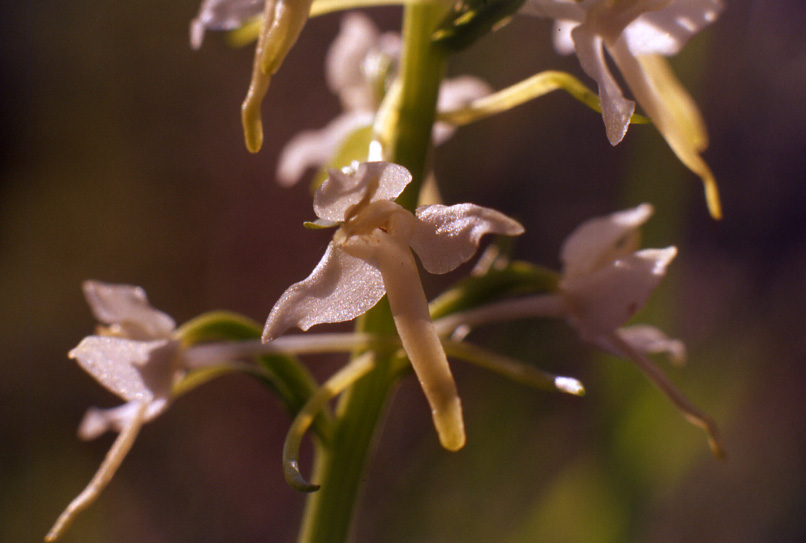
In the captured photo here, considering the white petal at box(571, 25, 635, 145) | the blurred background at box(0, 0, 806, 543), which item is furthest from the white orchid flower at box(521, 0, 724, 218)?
the blurred background at box(0, 0, 806, 543)

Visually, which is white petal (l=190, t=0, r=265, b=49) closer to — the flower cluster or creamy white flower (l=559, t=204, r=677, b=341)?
the flower cluster

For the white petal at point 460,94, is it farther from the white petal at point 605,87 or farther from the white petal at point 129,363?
the white petal at point 129,363

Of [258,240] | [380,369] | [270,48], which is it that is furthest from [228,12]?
[258,240]

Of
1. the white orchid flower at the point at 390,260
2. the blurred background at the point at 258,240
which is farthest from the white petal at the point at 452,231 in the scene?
the blurred background at the point at 258,240

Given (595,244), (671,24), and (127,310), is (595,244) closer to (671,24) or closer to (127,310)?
(671,24)

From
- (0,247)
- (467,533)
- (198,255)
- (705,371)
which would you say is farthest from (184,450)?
(705,371)

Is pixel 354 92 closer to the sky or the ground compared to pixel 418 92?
closer to the ground
